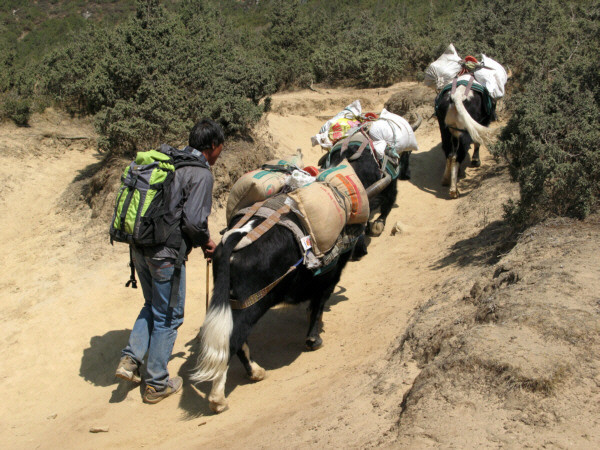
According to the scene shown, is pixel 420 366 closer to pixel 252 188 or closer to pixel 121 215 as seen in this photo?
pixel 252 188

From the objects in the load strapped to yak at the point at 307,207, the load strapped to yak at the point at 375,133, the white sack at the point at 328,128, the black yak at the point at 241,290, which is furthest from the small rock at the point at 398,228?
the black yak at the point at 241,290

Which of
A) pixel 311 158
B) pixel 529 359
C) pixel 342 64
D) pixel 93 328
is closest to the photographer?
pixel 529 359

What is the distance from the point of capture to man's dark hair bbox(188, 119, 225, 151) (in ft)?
12.8

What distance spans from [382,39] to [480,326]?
1369 centimetres

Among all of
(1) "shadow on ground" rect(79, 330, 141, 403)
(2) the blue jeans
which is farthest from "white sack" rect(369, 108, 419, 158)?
(1) "shadow on ground" rect(79, 330, 141, 403)

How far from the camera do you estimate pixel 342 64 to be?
14.7 m

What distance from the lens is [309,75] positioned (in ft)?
48.9

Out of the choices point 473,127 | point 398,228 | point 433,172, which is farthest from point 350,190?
point 433,172

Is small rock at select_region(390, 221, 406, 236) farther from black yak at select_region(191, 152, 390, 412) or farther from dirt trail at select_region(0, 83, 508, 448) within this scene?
black yak at select_region(191, 152, 390, 412)

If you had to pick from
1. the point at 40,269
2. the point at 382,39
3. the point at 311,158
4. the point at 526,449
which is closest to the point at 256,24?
the point at 382,39

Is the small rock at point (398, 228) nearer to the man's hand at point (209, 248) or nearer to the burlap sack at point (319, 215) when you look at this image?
the burlap sack at point (319, 215)

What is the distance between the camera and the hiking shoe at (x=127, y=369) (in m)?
3.88

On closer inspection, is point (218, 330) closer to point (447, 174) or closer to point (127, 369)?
point (127, 369)

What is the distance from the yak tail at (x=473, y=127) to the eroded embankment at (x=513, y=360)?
371cm
